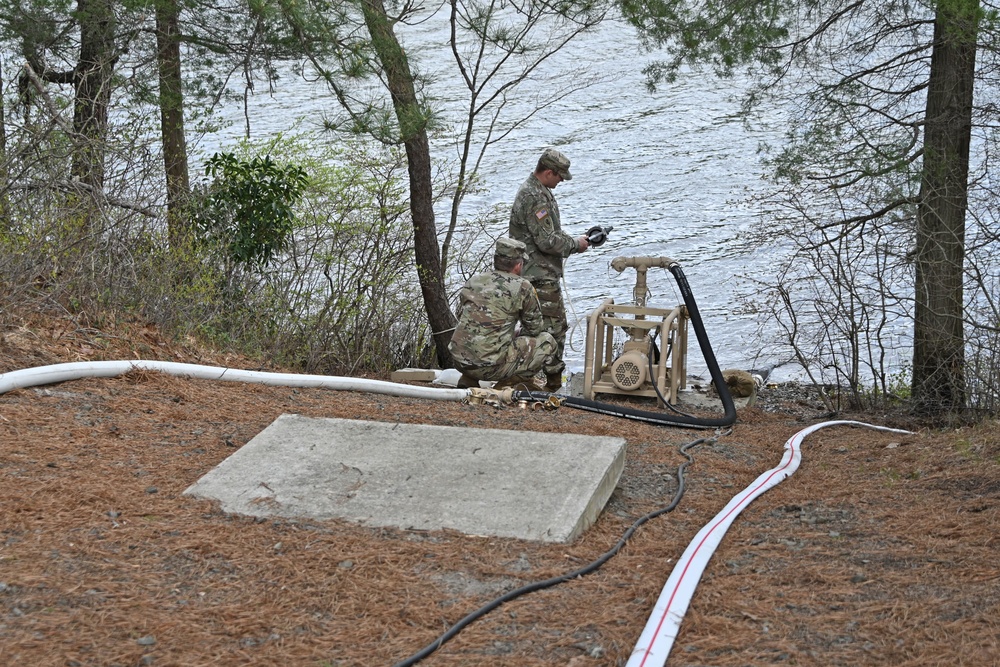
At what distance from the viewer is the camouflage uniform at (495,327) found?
674 cm

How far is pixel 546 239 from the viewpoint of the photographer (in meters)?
7.55

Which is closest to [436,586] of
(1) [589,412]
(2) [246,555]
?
(2) [246,555]

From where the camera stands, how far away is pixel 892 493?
14.5 ft

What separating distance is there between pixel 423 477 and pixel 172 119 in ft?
21.5

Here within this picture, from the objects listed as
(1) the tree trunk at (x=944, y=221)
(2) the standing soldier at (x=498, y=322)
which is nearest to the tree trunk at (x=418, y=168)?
(2) the standing soldier at (x=498, y=322)

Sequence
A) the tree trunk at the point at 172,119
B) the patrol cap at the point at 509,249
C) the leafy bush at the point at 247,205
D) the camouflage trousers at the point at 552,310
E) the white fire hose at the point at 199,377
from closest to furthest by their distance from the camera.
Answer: the white fire hose at the point at 199,377 → the patrol cap at the point at 509,249 → the camouflage trousers at the point at 552,310 → the tree trunk at the point at 172,119 → the leafy bush at the point at 247,205

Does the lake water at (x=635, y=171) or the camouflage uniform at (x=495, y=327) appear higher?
the lake water at (x=635, y=171)

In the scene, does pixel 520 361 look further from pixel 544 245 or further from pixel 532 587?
pixel 532 587

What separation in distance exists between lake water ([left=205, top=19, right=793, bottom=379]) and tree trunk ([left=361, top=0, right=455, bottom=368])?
7.68ft

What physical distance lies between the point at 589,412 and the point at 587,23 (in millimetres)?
4605

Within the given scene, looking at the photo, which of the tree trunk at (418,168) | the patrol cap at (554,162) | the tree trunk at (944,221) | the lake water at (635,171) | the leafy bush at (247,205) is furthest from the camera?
the lake water at (635,171)

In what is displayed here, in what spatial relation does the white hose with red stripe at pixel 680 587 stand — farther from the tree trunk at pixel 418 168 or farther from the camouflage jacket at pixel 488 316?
the tree trunk at pixel 418 168

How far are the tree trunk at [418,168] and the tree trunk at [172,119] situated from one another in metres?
1.80

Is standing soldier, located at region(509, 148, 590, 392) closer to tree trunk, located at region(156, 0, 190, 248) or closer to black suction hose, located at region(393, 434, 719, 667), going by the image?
tree trunk, located at region(156, 0, 190, 248)
